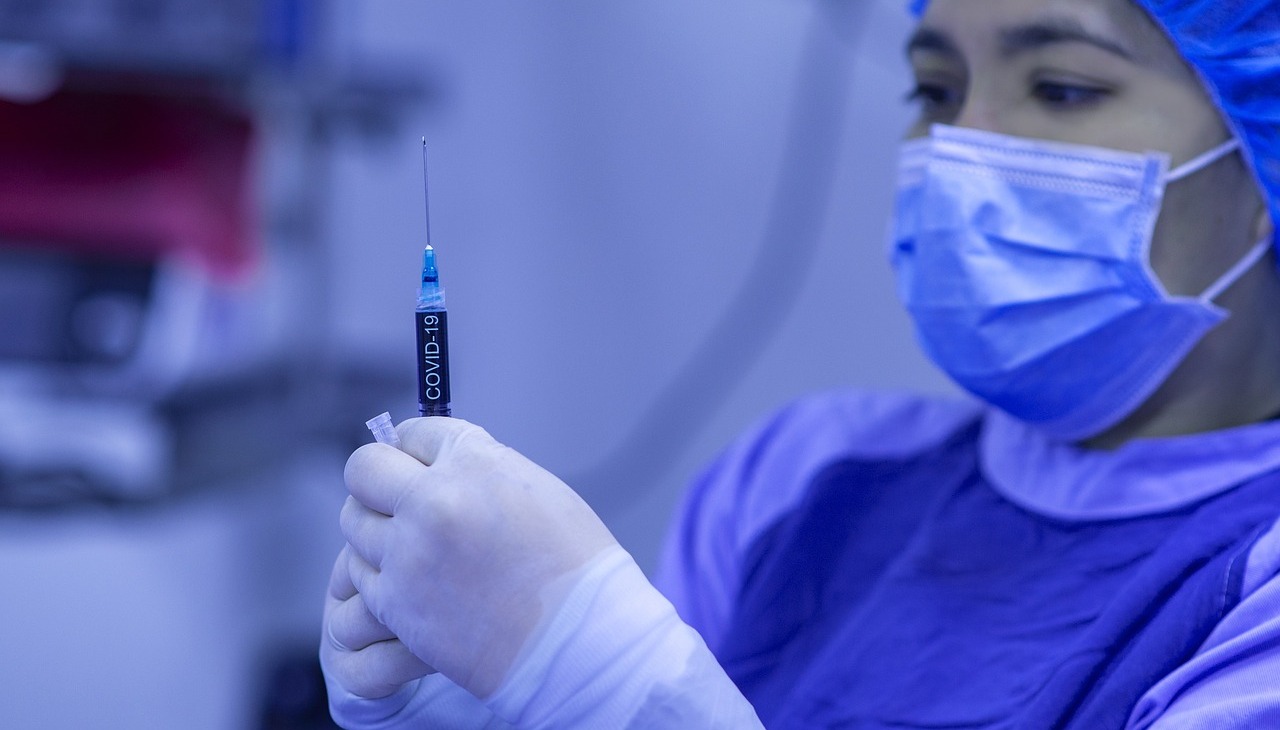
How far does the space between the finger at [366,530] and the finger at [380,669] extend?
0.17ft

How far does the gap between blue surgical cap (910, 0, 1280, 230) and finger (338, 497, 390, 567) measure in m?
0.61

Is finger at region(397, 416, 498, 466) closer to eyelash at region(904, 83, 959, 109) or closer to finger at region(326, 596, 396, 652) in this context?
finger at region(326, 596, 396, 652)

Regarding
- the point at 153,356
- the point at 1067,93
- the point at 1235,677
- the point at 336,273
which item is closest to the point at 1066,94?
the point at 1067,93

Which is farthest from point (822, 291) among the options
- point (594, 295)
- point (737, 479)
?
point (737, 479)

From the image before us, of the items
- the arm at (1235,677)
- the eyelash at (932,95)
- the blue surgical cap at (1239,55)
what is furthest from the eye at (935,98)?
the arm at (1235,677)

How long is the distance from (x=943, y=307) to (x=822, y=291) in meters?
0.80

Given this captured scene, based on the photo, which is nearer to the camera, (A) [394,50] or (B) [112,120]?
(B) [112,120]

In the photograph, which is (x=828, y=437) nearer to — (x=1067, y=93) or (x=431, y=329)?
A: (x=1067, y=93)

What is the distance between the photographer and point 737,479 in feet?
3.52

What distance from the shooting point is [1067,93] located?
32.9 inches

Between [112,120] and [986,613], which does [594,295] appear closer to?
[112,120]

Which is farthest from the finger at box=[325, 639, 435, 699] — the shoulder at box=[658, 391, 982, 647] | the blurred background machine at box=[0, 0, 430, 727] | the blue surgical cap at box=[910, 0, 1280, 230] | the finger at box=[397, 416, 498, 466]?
the blue surgical cap at box=[910, 0, 1280, 230]

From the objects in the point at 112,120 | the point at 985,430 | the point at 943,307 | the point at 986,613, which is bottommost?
the point at 986,613

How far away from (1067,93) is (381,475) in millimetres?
549
